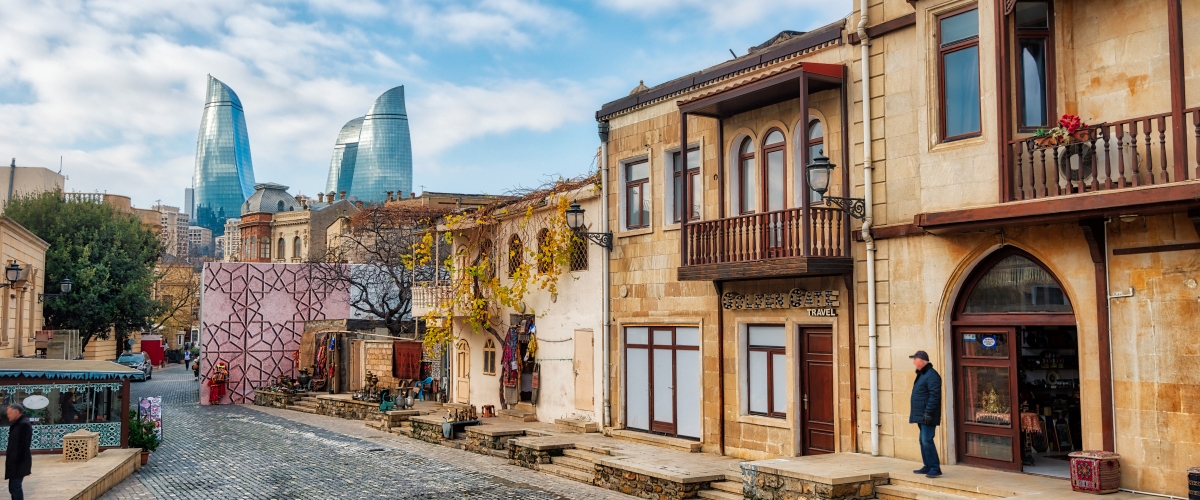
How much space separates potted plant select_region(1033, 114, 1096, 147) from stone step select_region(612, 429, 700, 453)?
7.91 meters

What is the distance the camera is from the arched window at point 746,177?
15727 millimetres

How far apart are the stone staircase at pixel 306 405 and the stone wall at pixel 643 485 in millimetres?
17989

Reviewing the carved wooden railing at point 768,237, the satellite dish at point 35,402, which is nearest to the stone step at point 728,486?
the carved wooden railing at point 768,237

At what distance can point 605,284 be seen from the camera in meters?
18.9

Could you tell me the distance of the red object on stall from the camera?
61.8 m

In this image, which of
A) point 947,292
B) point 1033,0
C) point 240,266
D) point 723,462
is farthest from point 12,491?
point 240,266

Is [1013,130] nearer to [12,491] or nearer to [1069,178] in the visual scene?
[1069,178]

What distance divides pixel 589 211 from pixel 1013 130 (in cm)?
975

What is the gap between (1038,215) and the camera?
10500mm

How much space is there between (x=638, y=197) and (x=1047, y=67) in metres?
8.40

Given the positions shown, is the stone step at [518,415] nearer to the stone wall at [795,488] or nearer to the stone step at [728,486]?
the stone step at [728,486]

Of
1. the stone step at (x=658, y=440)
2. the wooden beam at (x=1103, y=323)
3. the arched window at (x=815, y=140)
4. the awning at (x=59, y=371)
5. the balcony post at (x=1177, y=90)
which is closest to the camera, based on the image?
the balcony post at (x=1177, y=90)

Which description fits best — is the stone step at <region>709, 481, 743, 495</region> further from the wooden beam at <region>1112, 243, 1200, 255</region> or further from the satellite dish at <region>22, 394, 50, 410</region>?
the satellite dish at <region>22, 394, 50, 410</region>

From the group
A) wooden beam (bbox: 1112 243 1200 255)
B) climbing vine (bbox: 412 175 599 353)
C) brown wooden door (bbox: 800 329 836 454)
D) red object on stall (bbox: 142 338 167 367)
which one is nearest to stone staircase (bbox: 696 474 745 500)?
brown wooden door (bbox: 800 329 836 454)
